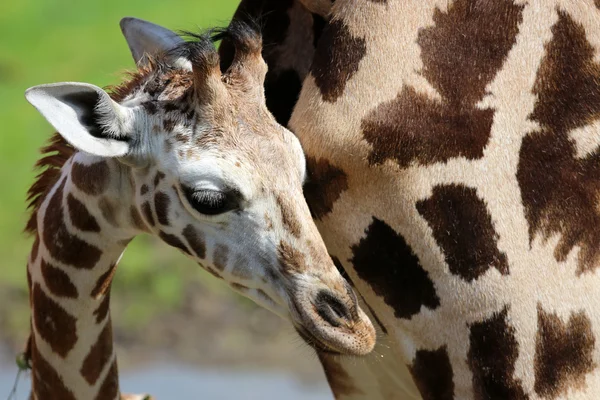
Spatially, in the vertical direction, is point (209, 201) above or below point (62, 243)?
above

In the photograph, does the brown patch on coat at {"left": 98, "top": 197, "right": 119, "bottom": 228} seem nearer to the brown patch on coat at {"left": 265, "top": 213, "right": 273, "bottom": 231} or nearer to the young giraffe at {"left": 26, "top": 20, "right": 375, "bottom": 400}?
the young giraffe at {"left": 26, "top": 20, "right": 375, "bottom": 400}

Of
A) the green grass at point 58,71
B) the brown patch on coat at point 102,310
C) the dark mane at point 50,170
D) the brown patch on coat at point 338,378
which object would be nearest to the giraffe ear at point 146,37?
the dark mane at point 50,170

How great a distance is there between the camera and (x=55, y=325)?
313 centimetres

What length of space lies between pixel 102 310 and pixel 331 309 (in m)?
0.77

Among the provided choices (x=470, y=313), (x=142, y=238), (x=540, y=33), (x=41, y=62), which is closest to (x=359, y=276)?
(x=470, y=313)

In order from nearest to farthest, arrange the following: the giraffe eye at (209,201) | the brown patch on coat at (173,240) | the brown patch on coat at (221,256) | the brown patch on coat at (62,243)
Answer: the giraffe eye at (209,201), the brown patch on coat at (221,256), the brown patch on coat at (173,240), the brown patch on coat at (62,243)

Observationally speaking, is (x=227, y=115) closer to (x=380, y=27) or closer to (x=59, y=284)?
(x=380, y=27)

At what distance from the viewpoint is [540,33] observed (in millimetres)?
2977

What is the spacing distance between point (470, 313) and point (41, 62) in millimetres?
7653

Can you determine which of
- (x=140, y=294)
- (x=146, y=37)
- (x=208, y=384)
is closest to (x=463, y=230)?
(x=146, y=37)

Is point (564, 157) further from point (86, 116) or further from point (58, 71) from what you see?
point (58, 71)

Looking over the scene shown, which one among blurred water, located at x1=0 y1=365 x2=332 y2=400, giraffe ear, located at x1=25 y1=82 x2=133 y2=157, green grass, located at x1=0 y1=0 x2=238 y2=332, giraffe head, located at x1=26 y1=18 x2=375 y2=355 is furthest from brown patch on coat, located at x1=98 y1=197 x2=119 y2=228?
green grass, located at x1=0 y1=0 x2=238 y2=332

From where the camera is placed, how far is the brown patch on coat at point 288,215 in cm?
276

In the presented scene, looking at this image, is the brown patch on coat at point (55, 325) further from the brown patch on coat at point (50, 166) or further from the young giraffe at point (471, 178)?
the young giraffe at point (471, 178)
